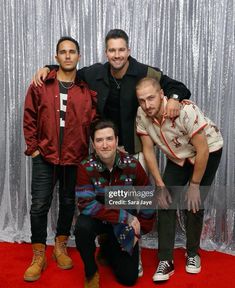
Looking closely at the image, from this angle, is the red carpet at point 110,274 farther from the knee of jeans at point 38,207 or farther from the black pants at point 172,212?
the knee of jeans at point 38,207

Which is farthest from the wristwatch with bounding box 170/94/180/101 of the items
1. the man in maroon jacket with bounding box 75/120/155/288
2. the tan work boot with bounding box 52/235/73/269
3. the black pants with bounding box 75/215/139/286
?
the tan work boot with bounding box 52/235/73/269

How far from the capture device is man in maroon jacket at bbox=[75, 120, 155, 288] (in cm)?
205

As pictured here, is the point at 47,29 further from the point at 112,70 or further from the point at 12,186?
the point at 12,186

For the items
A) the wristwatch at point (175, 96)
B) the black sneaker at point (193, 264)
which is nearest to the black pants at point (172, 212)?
the black sneaker at point (193, 264)

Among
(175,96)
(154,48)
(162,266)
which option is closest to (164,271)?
(162,266)

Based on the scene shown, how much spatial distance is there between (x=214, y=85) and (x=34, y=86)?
1.15 meters

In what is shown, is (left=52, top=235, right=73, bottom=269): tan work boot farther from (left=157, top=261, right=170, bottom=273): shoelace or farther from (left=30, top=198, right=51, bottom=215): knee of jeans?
(left=157, top=261, right=170, bottom=273): shoelace

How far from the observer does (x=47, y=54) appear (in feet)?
9.20

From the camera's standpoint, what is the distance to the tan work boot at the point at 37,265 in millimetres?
2230

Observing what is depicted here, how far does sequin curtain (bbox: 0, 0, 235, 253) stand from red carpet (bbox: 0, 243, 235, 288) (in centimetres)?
23

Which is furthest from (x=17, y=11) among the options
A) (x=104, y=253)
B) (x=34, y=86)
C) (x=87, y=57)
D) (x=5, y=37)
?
(x=104, y=253)

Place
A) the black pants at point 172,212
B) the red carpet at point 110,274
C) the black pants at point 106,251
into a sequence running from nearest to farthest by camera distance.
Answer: the black pants at point 106,251, the red carpet at point 110,274, the black pants at point 172,212

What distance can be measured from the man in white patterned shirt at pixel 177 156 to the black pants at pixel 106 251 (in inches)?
6.5

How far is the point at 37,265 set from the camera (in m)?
2.29
